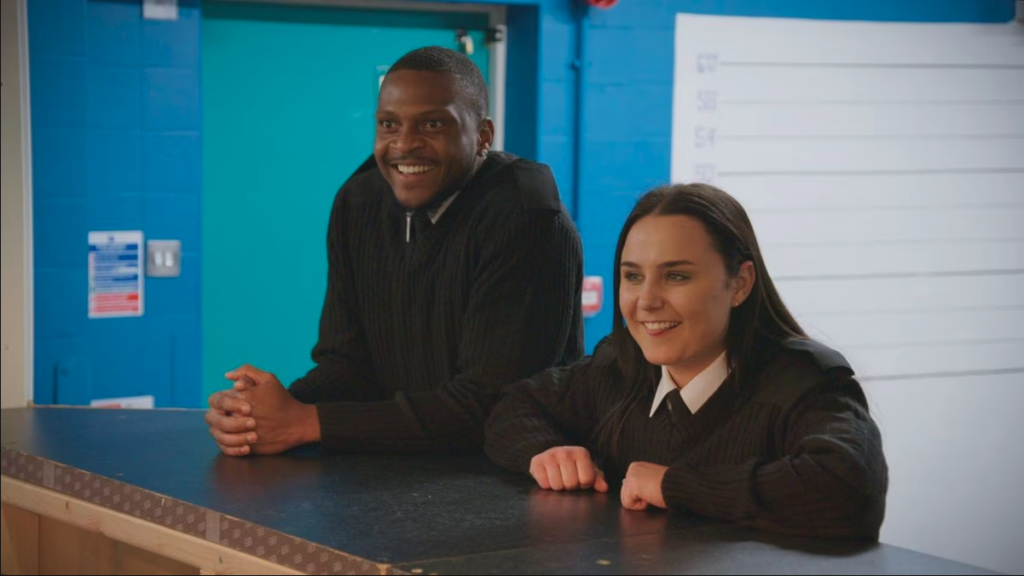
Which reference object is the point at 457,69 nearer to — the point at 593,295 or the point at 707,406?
the point at 707,406

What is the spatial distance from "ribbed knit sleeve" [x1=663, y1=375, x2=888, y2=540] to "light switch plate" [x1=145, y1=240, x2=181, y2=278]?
7.92 feet

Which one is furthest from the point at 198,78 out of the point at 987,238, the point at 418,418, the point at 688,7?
the point at 987,238

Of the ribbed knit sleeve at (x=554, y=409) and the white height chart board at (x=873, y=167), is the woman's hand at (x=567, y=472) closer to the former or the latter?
the ribbed knit sleeve at (x=554, y=409)

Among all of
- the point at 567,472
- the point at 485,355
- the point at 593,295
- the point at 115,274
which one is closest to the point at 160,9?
the point at 115,274

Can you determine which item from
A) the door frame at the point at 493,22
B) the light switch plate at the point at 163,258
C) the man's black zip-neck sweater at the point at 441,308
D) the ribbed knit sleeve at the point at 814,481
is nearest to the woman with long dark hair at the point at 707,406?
the ribbed knit sleeve at the point at 814,481

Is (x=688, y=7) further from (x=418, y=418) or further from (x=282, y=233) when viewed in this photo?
(x=418, y=418)

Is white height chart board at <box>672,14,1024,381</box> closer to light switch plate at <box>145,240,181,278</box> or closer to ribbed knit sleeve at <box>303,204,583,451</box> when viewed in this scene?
light switch plate at <box>145,240,181,278</box>

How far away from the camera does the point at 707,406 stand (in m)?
2.07

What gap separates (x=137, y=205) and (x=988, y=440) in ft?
10.6

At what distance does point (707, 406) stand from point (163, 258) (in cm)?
235

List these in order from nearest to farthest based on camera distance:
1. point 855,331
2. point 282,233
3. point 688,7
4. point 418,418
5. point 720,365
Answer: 1. point 720,365
2. point 418,418
3. point 282,233
4. point 688,7
5. point 855,331

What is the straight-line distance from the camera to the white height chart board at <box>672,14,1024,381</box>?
15.5 feet

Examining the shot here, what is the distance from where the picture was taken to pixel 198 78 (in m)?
3.98

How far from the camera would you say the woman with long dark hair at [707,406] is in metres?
1.83
